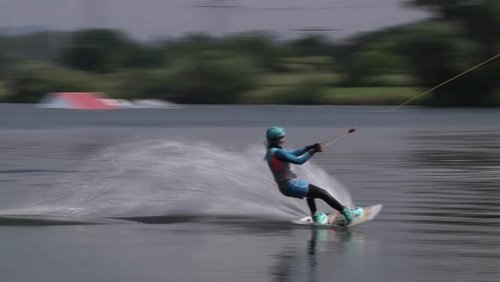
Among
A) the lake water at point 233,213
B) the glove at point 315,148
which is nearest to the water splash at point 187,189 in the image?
the lake water at point 233,213

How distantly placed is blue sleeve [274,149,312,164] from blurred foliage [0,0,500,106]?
118 feet

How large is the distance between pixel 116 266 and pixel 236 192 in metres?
4.84

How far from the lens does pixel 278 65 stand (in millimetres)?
63531

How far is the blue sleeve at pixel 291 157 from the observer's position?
507 inches

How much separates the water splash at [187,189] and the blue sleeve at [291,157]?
1303mm

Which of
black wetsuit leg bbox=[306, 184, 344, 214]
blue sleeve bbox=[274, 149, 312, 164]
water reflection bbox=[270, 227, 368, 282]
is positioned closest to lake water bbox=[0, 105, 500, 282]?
→ water reflection bbox=[270, 227, 368, 282]

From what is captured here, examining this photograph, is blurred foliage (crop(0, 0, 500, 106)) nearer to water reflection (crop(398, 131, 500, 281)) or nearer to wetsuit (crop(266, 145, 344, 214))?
water reflection (crop(398, 131, 500, 281))

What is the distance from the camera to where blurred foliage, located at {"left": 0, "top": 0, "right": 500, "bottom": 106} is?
49.4 meters

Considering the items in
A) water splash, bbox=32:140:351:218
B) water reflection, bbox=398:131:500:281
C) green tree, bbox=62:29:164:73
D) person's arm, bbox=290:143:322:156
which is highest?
green tree, bbox=62:29:164:73

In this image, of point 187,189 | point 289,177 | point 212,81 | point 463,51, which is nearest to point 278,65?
point 212,81

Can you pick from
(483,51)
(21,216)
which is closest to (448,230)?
(21,216)

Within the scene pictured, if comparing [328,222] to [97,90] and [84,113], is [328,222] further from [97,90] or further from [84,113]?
[97,90]

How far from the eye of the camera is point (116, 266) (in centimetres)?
1065

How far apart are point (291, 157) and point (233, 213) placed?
176 centimetres
